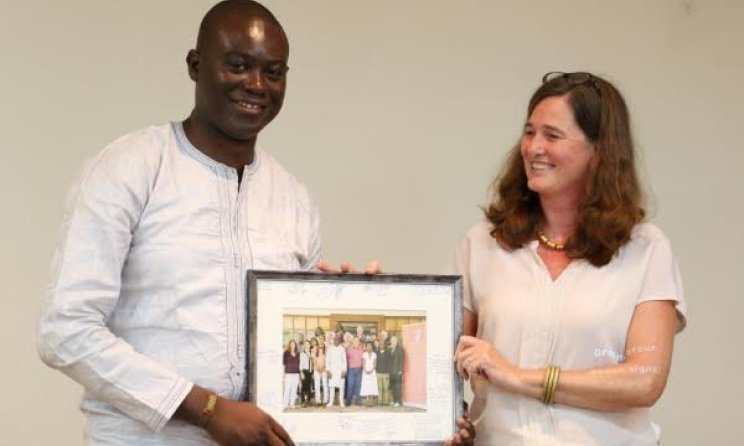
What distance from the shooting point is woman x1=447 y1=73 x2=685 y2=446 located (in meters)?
2.28

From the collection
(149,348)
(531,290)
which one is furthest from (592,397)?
(149,348)

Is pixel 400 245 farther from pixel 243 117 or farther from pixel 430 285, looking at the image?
pixel 243 117

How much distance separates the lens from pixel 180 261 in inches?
82.5

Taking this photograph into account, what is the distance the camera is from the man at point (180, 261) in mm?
2010

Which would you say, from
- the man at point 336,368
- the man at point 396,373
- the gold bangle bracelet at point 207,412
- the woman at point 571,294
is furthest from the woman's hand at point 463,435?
the gold bangle bracelet at point 207,412

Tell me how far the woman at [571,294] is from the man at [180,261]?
1.51ft

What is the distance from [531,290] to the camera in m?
2.37

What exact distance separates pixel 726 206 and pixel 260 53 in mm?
1941

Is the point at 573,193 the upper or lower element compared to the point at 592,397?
upper

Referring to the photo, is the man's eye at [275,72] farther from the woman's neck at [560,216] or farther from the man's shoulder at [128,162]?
the woman's neck at [560,216]

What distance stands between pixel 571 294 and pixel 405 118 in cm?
116

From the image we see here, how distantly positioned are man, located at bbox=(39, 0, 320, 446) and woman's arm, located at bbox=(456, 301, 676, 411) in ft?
1.41

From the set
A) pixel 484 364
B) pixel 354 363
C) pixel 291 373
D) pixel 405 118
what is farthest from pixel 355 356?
pixel 405 118

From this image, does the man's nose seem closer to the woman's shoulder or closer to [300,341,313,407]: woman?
[300,341,313,407]: woman
